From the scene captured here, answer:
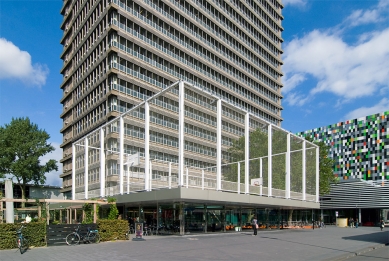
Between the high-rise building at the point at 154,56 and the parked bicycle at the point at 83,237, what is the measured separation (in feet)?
39.5

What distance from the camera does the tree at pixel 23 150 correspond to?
203 ft

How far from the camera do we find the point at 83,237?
73.9 ft

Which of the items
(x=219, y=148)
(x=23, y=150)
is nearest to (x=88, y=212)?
(x=219, y=148)

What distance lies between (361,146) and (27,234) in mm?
106908

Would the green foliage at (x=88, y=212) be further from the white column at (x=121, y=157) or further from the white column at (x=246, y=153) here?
the white column at (x=246, y=153)

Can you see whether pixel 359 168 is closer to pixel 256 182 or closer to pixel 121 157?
pixel 256 182

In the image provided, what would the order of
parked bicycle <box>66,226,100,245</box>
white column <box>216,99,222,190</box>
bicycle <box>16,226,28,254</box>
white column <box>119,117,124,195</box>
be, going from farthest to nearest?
white column <box>119,117,124,195</box> < white column <box>216,99,222,190</box> < parked bicycle <box>66,226,100,245</box> < bicycle <box>16,226,28,254</box>

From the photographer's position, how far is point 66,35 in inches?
2926

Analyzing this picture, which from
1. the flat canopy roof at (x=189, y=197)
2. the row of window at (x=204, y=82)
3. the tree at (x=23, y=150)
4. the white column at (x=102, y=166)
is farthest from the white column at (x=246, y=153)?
the tree at (x=23, y=150)

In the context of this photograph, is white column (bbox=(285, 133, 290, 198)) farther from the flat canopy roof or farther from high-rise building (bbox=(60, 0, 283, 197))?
high-rise building (bbox=(60, 0, 283, 197))

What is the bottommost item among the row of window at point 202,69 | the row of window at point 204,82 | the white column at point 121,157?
the white column at point 121,157

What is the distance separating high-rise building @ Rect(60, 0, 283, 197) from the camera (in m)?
51.4

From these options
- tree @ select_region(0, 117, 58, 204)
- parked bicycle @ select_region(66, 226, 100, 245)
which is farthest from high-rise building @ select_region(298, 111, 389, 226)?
parked bicycle @ select_region(66, 226, 100, 245)

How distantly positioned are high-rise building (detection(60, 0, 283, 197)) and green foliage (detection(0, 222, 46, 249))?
14.8m
